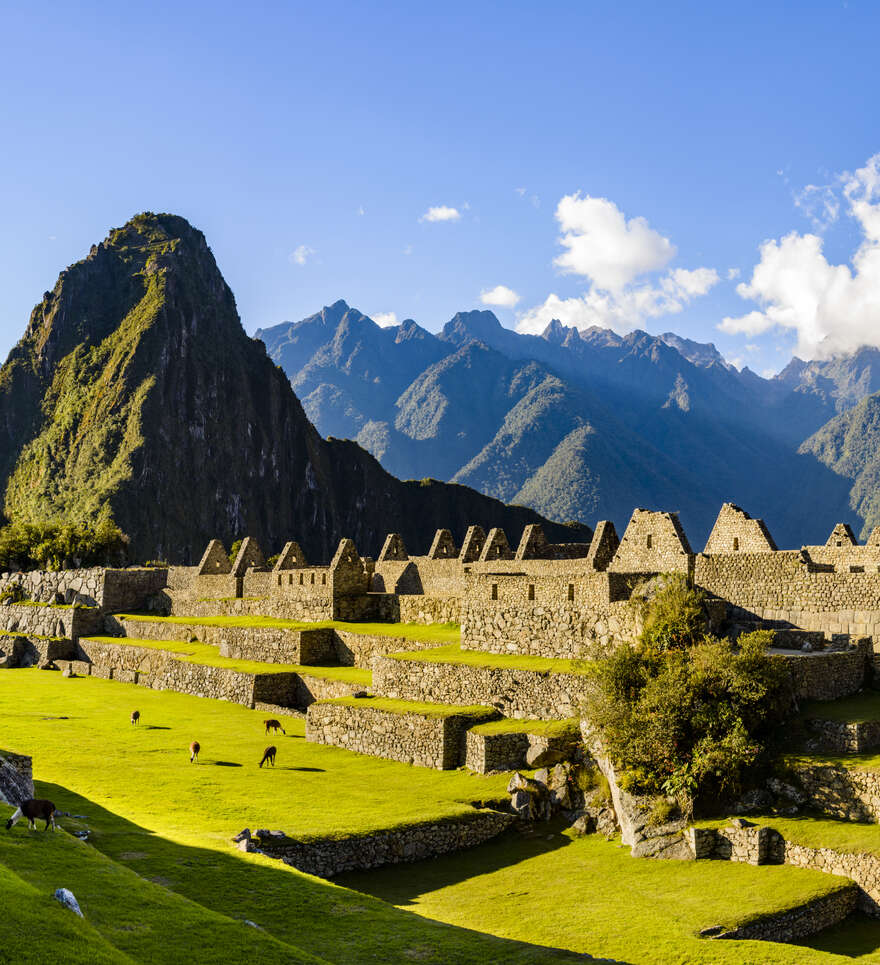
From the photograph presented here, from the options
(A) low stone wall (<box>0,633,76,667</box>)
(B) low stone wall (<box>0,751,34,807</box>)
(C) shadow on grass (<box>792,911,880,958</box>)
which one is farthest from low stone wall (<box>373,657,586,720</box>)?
(A) low stone wall (<box>0,633,76,667</box>)

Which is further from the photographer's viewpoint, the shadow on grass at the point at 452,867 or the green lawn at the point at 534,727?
the green lawn at the point at 534,727

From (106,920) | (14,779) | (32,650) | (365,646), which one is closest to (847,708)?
(106,920)

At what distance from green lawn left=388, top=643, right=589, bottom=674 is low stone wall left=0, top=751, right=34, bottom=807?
10372 millimetres

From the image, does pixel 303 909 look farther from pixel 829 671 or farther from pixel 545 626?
pixel 545 626

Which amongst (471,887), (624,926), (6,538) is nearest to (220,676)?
(471,887)

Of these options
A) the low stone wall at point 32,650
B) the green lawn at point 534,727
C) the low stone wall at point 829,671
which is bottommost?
the low stone wall at point 32,650

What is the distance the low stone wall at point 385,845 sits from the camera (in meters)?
15.1

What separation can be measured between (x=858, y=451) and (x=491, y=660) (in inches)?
5402

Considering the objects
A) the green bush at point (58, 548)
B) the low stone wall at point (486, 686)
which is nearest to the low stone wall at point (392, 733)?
the low stone wall at point (486, 686)

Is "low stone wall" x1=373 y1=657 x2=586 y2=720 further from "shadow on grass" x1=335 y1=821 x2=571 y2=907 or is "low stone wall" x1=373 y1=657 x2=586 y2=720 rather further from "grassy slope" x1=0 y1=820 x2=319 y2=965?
"grassy slope" x1=0 y1=820 x2=319 y2=965

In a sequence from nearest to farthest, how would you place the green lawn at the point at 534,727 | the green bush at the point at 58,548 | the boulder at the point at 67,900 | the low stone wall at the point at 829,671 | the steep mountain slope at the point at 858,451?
the boulder at the point at 67,900
the low stone wall at the point at 829,671
the green lawn at the point at 534,727
the green bush at the point at 58,548
the steep mountain slope at the point at 858,451

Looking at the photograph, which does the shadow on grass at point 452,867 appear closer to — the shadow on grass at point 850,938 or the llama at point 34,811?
the shadow on grass at point 850,938

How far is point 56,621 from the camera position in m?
47.2

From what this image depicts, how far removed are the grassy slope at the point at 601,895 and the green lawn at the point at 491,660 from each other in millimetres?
4453
